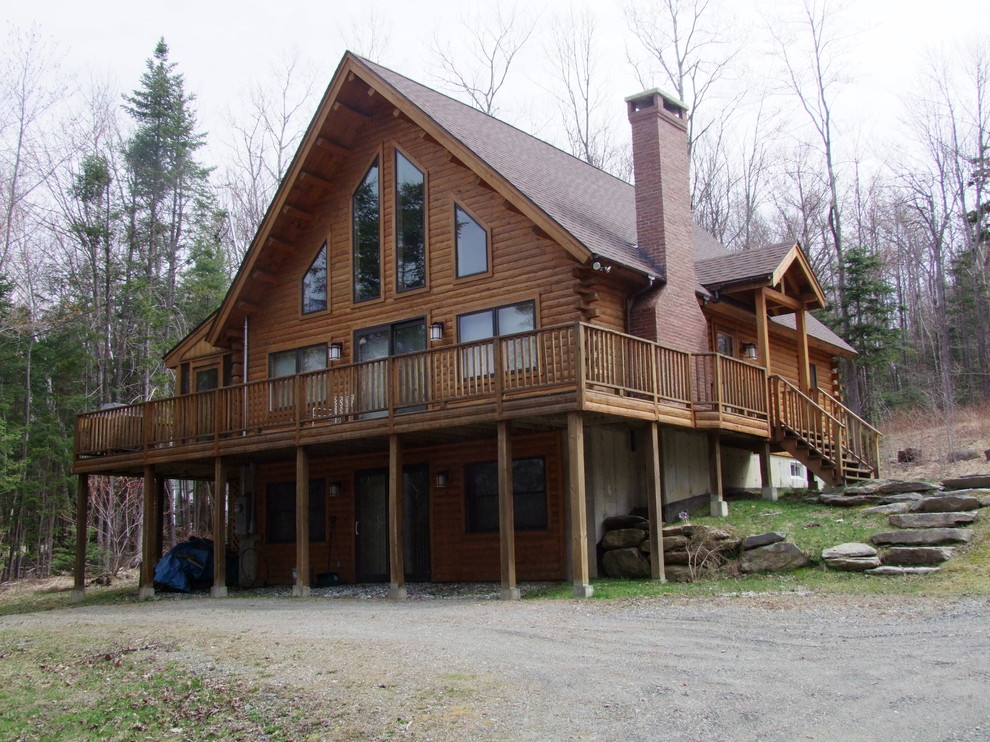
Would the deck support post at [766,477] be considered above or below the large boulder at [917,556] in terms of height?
above

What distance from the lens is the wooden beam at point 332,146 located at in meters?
20.1

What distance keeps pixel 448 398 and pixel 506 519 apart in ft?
7.30

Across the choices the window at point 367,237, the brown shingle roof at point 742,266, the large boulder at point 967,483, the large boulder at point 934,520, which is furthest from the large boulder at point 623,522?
the window at point 367,237

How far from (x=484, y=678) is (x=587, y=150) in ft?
112

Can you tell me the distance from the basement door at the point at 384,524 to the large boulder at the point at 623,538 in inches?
155

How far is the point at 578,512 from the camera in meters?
14.3

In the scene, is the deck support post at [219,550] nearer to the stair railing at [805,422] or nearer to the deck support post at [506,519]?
the deck support post at [506,519]

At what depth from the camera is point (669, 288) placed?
59.5ft

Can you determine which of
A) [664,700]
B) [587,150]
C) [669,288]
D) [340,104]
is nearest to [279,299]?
[340,104]

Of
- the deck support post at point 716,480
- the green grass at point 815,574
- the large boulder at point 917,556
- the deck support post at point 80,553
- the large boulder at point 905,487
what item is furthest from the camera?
the deck support post at point 80,553

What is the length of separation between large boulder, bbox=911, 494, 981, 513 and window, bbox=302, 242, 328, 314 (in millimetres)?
11901

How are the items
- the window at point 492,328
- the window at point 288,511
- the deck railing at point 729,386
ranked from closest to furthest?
the window at point 492,328
the deck railing at point 729,386
the window at point 288,511

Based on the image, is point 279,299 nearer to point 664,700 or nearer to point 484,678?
point 484,678

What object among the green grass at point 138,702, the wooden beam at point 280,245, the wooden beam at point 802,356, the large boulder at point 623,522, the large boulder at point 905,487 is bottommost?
the green grass at point 138,702
